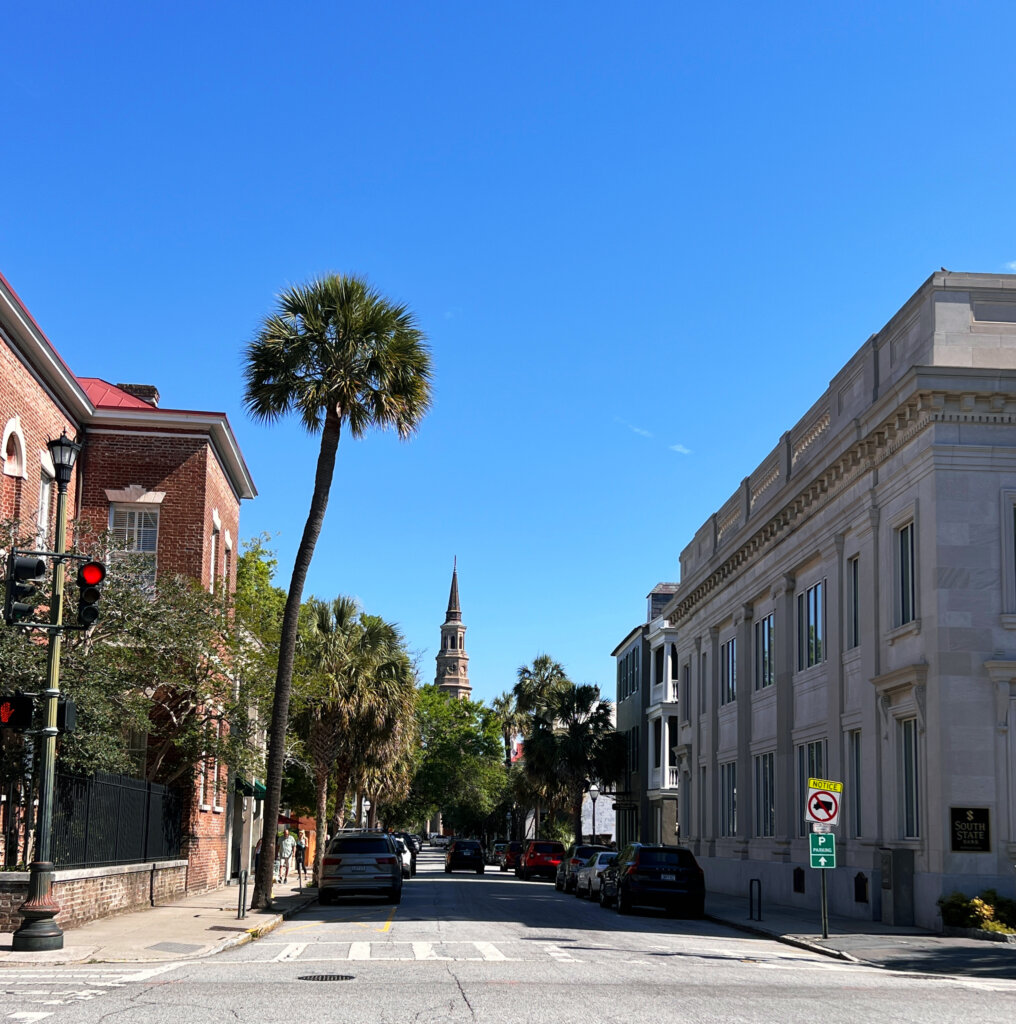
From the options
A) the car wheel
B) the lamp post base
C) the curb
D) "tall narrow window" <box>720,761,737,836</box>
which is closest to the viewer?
the lamp post base

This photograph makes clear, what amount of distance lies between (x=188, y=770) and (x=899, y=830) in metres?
15.3

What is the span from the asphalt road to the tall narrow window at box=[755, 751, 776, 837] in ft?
43.5

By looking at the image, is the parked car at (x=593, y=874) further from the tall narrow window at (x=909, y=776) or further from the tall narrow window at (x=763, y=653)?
the tall narrow window at (x=909, y=776)

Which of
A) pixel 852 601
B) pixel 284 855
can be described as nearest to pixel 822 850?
pixel 852 601

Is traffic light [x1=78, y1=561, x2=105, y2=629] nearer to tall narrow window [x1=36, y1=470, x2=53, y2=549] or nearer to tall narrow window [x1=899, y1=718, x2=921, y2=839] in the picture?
tall narrow window [x1=36, y1=470, x2=53, y2=549]

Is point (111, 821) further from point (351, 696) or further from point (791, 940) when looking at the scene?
point (351, 696)

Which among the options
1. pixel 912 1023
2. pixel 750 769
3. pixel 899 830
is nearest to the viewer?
pixel 912 1023

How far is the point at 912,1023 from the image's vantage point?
11406 millimetres

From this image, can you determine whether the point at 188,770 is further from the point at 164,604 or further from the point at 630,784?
the point at 630,784

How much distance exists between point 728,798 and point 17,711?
1071 inches

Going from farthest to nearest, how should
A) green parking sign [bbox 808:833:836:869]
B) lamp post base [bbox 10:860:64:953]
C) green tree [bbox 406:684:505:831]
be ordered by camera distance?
1. green tree [bbox 406:684:505:831]
2. green parking sign [bbox 808:833:836:869]
3. lamp post base [bbox 10:860:64:953]

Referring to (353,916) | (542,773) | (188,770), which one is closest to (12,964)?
(353,916)

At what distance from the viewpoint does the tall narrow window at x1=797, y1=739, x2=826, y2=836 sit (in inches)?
1232

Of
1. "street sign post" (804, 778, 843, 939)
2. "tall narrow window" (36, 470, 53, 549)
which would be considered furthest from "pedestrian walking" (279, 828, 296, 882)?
"street sign post" (804, 778, 843, 939)
